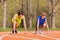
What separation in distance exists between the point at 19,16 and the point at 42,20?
170 centimetres

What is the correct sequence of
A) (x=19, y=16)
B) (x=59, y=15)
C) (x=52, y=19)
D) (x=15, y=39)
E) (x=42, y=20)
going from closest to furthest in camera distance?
1. (x=15, y=39)
2. (x=19, y=16)
3. (x=42, y=20)
4. (x=52, y=19)
5. (x=59, y=15)

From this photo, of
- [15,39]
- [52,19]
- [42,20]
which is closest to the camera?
[15,39]

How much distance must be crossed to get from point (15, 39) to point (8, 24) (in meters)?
32.0

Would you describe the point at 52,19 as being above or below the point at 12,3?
below

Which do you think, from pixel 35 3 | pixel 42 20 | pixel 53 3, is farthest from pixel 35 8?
pixel 42 20

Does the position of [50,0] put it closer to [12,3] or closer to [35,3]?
[35,3]

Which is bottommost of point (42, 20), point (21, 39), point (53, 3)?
point (21, 39)

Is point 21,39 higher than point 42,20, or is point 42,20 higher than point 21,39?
point 42,20

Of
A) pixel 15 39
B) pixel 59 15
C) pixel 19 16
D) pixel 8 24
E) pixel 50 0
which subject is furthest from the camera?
pixel 59 15

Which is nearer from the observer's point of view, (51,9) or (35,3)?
(51,9)

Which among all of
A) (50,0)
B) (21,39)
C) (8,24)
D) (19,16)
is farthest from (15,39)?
(8,24)

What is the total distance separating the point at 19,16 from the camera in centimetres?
1416

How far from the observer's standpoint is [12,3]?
Result: 154 ft

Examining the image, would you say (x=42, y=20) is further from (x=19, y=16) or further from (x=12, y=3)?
(x=12, y=3)
